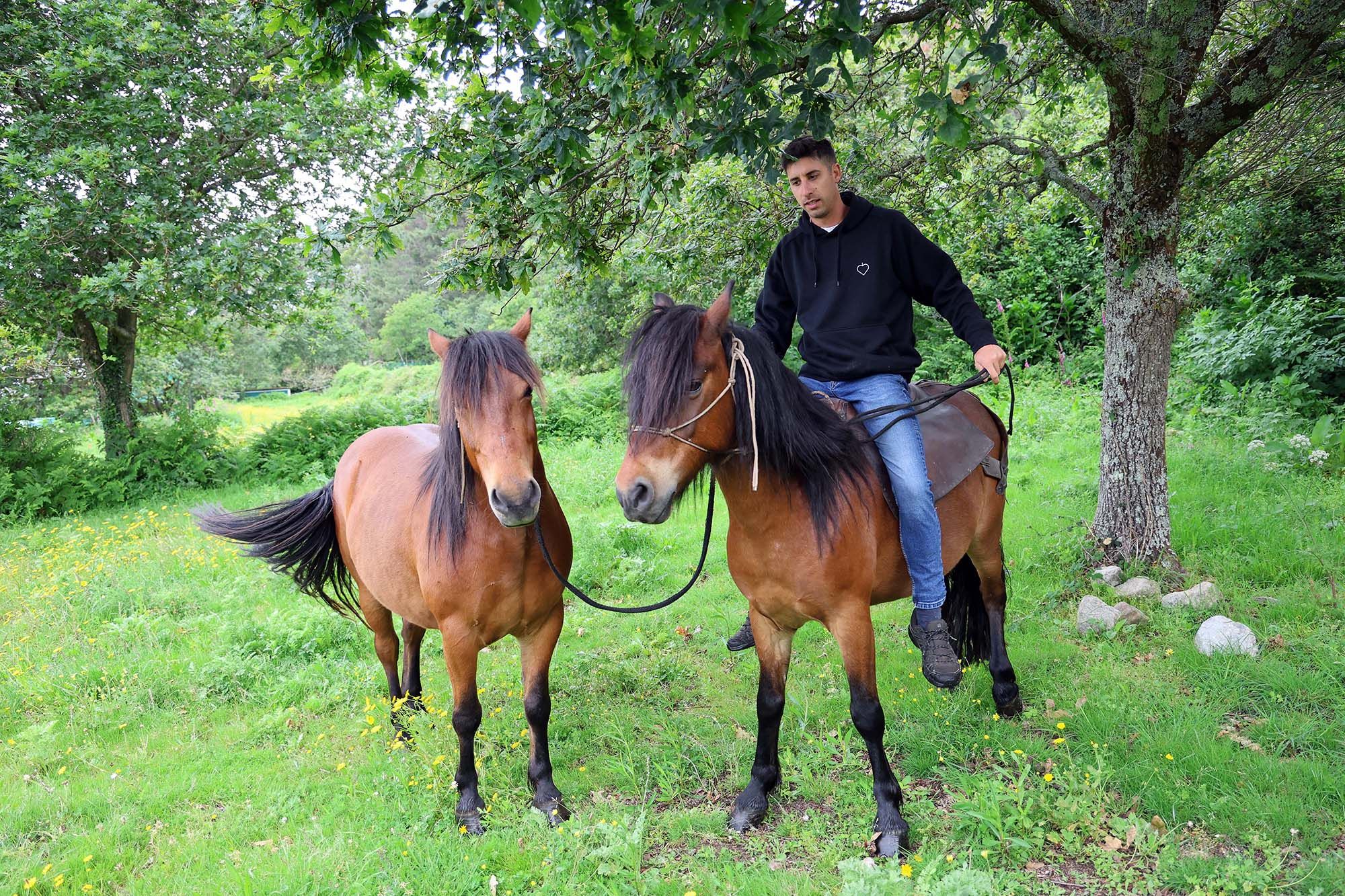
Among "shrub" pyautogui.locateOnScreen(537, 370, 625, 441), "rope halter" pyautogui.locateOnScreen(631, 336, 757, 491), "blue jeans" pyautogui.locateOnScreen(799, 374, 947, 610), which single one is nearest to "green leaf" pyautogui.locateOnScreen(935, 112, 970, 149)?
"blue jeans" pyautogui.locateOnScreen(799, 374, 947, 610)

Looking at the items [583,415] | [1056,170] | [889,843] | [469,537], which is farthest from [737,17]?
[583,415]

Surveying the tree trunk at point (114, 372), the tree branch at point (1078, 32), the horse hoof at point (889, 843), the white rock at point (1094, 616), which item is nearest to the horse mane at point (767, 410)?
the horse hoof at point (889, 843)

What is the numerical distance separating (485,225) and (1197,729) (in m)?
4.52

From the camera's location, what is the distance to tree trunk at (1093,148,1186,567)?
15.7ft

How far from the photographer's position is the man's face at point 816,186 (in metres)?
3.32

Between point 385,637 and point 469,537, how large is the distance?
72.6 inches

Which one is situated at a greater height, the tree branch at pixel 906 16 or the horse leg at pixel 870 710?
the tree branch at pixel 906 16

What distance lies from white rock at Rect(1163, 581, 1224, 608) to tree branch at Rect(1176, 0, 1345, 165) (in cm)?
277

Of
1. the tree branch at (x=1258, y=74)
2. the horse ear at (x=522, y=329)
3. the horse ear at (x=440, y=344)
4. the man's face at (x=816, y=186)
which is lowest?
the horse ear at (x=440, y=344)

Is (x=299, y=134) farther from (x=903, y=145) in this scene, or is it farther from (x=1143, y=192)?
(x=1143, y=192)

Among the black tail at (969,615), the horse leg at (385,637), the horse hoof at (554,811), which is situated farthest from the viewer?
the horse leg at (385,637)

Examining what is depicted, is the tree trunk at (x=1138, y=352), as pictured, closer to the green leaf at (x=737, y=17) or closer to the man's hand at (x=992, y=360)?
the man's hand at (x=992, y=360)

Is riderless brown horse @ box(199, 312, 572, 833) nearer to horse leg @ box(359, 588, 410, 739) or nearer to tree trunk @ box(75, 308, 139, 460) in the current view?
horse leg @ box(359, 588, 410, 739)

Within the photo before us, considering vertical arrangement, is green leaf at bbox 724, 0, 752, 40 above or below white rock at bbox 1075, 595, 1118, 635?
above
